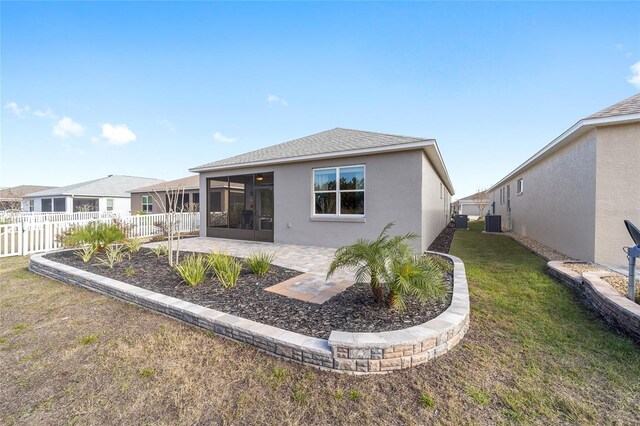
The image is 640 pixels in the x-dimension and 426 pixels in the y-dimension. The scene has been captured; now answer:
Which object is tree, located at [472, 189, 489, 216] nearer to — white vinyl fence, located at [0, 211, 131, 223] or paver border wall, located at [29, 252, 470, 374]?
paver border wall, located at [29, 252, 470, 374]

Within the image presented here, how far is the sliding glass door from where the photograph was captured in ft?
34.3

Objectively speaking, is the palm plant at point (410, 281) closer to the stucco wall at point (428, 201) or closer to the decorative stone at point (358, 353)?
the decorative stone at point (358, 353)

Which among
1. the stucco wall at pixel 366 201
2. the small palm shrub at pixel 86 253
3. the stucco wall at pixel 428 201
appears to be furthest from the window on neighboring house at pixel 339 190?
the small palm shrub at pixel 86 253

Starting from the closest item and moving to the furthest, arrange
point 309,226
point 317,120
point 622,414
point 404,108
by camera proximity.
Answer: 1. point 622,414
2. point 309,226
3. point 404,108
4. point 317,120

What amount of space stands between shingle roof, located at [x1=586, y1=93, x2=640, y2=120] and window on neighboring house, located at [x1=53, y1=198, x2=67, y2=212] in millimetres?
36273

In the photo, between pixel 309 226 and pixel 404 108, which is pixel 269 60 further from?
pixel 309 226

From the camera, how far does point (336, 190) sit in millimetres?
A: 8727

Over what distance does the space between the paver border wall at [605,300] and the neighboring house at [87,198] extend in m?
31.8

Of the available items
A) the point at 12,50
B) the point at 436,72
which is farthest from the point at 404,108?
the point at 12,50

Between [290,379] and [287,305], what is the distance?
56.9 inches

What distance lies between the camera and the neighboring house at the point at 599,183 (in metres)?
5.85

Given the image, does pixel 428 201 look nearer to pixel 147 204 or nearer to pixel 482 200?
pixel 147 204

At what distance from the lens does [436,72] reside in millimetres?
10922

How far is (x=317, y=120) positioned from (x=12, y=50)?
12.9 meters
